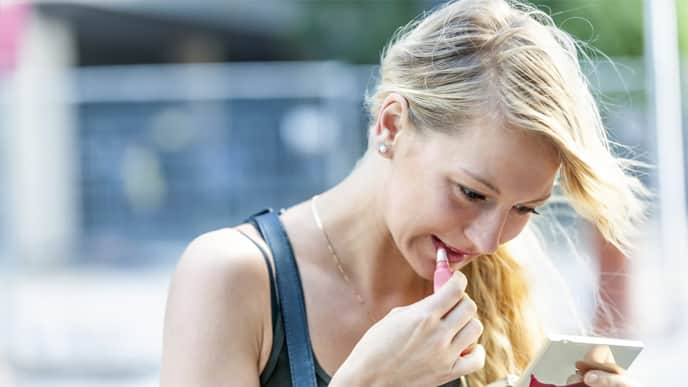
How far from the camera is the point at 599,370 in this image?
5.10 ft

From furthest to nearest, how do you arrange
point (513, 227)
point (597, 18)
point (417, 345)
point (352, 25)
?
1. point (352, 25)
2. point (597, 18)
3. point (513, 227)
4. point (417, 345)

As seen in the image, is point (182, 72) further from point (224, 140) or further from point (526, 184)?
point (526, 184)

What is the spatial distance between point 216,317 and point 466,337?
1.21 ft

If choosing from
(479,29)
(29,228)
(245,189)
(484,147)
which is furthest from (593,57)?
(29,228)

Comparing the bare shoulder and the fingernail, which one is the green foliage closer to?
the fingernail

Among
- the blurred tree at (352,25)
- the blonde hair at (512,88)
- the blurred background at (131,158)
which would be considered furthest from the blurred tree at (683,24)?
the blurred background at (131,158)

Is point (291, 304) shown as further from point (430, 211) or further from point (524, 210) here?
point (524, 210)

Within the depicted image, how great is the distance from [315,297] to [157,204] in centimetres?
793

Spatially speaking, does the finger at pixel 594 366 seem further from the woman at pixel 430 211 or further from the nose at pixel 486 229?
the nose at pixel 486 229

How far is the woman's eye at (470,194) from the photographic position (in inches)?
61.1

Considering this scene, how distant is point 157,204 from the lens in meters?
9.47

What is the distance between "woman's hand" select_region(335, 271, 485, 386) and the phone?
113 millimetres

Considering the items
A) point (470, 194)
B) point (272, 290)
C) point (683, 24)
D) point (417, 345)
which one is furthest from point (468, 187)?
point (683, 24)

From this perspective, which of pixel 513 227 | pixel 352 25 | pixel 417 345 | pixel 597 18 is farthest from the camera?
pixel 352 25
